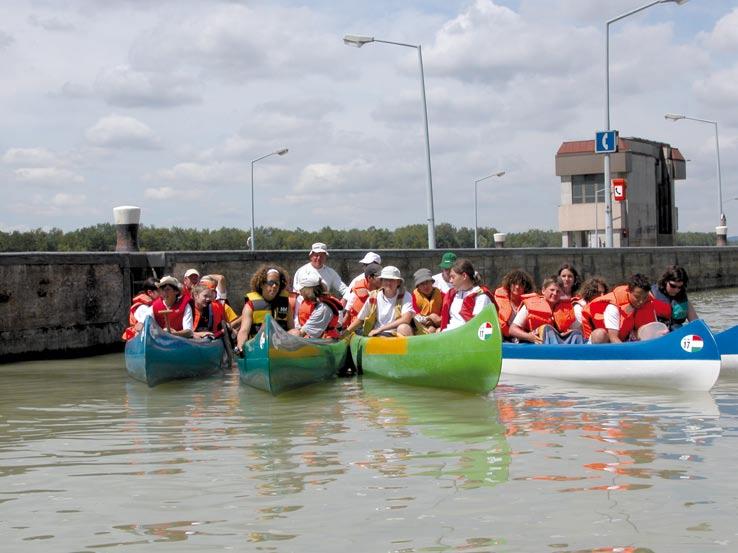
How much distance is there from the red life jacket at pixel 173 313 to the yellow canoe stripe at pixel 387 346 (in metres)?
2.29

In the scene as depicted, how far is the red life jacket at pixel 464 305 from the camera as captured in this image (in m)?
11.9

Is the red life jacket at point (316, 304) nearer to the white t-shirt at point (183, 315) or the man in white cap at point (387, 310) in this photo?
the man in white cap at point (387, 310)

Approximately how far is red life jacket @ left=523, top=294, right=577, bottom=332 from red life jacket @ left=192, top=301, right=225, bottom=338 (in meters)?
3.88

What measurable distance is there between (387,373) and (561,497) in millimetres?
5995

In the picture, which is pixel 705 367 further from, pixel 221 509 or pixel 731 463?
pixel 221 509

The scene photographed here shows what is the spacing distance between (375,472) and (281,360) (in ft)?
13.6

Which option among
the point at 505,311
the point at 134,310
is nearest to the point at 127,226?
the point at 134,310

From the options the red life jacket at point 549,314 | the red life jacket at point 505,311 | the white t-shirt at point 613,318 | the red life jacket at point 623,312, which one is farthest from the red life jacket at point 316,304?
the white t-shirt at point 613,318

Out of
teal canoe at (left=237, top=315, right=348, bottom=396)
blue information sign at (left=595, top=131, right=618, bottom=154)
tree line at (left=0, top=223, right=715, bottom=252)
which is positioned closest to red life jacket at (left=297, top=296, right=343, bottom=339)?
teal canoe at (left=237, top=315, right=348, bottom=396)

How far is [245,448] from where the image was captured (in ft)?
27.4

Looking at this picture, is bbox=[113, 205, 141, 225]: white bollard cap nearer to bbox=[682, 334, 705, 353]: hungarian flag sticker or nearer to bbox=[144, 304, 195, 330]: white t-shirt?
bbox=[144, 304, 195, 330]: white t-shirt

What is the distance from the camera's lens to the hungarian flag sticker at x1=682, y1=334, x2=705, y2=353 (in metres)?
11.0

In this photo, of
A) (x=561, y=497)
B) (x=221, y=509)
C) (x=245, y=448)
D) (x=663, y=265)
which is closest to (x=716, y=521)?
(x=561, y=497)

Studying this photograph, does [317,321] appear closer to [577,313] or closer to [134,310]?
[134,310]
